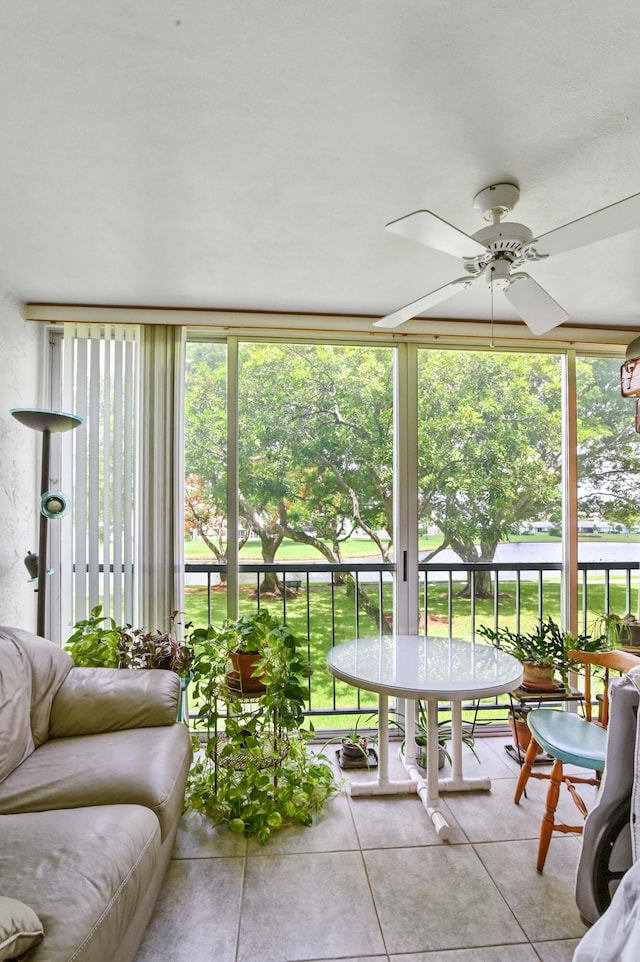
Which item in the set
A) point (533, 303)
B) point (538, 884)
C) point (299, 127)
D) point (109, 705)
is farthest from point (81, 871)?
point (533, 303)

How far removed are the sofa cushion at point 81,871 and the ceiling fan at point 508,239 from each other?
182 centimetres

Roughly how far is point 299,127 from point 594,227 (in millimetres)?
866

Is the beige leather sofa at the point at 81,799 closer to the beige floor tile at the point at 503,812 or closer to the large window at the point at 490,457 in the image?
the beige floor tile at the point at 503,812

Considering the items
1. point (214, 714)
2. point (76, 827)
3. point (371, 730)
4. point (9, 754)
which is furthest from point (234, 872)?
point (371, 730)

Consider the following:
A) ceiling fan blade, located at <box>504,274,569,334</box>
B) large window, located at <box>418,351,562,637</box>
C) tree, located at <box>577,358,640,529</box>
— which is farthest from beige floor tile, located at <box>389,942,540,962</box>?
tree, located at <box>577,358,640,529</box>

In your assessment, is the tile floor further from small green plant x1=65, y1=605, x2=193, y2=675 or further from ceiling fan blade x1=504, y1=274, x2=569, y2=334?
ceiling fan blade x1=504, y1=274, x2=569, y2=334

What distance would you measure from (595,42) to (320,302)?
1.65 meters

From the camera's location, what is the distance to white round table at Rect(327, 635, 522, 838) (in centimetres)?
186

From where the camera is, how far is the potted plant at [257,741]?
2.06m

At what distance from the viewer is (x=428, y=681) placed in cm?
192

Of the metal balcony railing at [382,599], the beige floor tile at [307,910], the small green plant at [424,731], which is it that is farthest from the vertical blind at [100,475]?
the small green plant at [424,731]

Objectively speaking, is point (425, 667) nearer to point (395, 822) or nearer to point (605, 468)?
point (395, 822)

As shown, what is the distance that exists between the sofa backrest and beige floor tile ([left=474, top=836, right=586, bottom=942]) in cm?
176

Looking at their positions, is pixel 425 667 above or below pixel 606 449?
below
